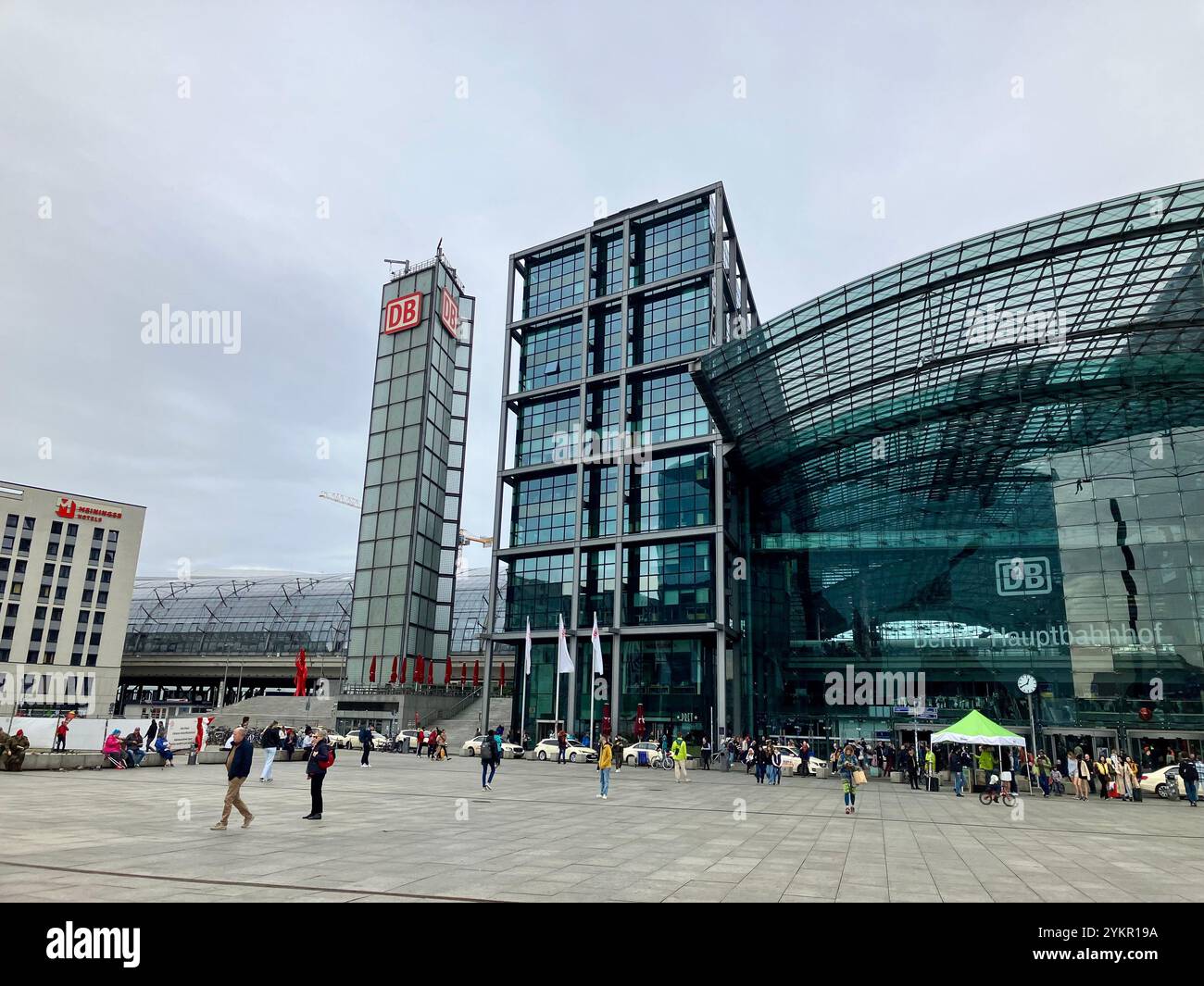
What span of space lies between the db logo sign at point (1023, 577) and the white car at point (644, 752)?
21776mm

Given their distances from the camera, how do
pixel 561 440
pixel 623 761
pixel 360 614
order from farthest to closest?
1. pixel 360 614
2. pixel 561 440
3. pixel 623 761

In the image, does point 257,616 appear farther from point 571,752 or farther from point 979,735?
point 979,735

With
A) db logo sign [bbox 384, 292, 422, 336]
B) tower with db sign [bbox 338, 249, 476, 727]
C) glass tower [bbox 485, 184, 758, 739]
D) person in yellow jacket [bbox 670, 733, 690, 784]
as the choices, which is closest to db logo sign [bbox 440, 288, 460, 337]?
tower with db sign [bbox 338, 249, 476, 727]

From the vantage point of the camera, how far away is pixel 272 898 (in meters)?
8.40

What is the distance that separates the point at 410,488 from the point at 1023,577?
55514 mm

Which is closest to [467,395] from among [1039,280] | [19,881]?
[1039,280]

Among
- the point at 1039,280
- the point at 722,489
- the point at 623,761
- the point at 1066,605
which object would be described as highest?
the point at 1039,280

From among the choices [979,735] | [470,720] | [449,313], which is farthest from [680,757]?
[449,313]

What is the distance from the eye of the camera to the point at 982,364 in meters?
45.8

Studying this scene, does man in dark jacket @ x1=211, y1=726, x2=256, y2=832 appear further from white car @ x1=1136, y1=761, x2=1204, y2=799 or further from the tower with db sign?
the tower with db sign

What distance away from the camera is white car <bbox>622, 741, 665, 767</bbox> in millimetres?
44562

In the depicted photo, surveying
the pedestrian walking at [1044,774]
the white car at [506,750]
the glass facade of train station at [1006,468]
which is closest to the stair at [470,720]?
the white car at [506,750]
